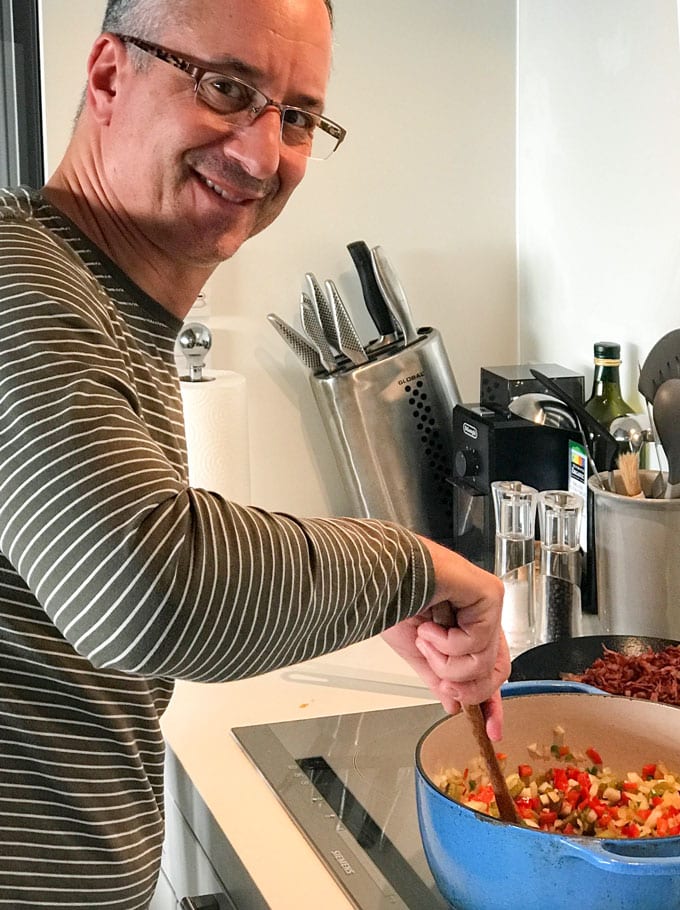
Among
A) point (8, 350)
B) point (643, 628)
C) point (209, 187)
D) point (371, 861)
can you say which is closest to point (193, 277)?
point (209, 187)

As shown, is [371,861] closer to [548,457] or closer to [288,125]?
[288,125]

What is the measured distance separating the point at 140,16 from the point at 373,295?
96 centimetres

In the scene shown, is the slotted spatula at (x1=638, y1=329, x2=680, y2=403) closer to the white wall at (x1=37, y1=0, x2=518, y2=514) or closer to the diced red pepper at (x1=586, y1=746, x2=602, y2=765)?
the white wall at (x1=37, y1=0, x2=518, y2=514)

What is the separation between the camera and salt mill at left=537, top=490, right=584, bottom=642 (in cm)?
141

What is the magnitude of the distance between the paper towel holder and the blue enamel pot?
32.4 inches

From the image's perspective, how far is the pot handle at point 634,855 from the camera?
29.1 inches

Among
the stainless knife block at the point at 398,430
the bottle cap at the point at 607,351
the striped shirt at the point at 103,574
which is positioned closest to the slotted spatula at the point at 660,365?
the bottle cap at the point at 607,351

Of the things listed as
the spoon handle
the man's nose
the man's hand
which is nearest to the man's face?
the man's nose

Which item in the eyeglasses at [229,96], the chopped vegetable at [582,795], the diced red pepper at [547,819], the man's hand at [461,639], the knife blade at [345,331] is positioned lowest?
the diced red pepper at [547,819]

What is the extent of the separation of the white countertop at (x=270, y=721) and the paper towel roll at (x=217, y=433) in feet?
1.03

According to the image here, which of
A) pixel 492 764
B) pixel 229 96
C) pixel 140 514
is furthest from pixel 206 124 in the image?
pixel 492 764

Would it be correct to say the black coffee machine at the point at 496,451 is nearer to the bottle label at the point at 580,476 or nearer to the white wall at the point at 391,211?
the bottle label at the point at 580,476

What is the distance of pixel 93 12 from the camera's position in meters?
1.70

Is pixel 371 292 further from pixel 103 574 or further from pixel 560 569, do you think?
pixel 103 574
